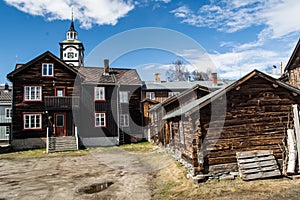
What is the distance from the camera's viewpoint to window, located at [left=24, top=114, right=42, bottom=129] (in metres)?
26.2

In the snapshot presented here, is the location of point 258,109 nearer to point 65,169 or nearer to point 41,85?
point 65,169

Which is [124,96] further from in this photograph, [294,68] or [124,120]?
[294,68]

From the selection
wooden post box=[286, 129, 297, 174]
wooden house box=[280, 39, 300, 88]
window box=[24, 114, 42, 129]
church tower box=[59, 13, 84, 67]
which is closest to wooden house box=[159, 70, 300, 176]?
wooden post box=[286, 129, 297, 174]

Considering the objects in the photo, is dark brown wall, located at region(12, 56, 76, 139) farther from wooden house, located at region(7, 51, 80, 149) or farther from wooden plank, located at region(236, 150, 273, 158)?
wooden plank, located at region(236, 150, 273, 158)

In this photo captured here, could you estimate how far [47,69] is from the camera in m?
27.7

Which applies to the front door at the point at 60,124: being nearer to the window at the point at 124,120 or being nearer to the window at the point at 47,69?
the window at the point at 47,69

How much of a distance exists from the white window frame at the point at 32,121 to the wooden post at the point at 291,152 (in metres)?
23.9

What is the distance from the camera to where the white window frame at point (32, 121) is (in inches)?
1029

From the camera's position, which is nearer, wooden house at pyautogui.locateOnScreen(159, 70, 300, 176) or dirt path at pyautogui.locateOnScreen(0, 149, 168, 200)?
dirt path at pyautogui.locateOnScreen(0, 149, 168, 200)

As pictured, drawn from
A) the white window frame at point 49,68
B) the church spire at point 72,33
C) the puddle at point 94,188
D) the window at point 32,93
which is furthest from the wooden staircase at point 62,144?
the church spire at point 72,33

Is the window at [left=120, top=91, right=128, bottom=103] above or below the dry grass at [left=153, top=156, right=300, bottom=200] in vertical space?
above

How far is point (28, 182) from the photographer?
43.7ft

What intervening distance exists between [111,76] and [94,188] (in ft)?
71.1

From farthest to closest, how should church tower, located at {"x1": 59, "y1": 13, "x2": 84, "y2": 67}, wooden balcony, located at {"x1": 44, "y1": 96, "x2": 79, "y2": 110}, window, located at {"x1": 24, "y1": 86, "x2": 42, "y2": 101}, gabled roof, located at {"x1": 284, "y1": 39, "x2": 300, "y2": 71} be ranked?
church tower, located at {"x1": 59, "y1": 13, "x2": 84, "y2": 67} → window, located at {"x1": 24, "y1": 86, "x2": 42, "y2": 101} → wooden balcony, located at {"x1": 44, "y1": 96, "x2": 79, "y2": 110} → gabled roof, located at {"x1": 284, "y1": 39, "x2": 300, "y2": 71}
